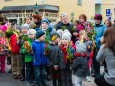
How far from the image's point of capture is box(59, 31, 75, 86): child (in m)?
8.51

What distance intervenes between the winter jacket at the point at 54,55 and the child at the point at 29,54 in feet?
2.46

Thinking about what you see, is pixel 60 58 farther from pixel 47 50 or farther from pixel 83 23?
pixel 83 23

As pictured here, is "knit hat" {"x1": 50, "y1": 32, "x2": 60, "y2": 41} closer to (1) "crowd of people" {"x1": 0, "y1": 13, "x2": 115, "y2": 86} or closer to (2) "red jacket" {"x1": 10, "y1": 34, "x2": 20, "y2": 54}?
(1) "crowd of people" {"x1": 0, "y1": 13, "x2": 115, "y2": 86}

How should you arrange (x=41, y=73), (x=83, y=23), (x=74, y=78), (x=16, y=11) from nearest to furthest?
(x=74, y=78)
(x=41, y=73)
(x=83, y=23)
(x=16, y=11)

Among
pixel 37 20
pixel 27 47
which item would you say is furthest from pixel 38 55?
pixel 37 20

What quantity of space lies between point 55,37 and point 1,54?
278cm

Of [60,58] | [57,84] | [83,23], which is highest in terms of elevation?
[83,23]

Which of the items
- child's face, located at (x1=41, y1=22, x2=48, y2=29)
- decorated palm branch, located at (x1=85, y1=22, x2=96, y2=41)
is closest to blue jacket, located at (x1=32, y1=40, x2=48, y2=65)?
child's face, located at (x1=41, y1=22, x2=48, y2=29)

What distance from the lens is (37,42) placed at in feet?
30.7

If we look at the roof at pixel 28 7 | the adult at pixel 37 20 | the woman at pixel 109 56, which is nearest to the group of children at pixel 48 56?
the adult at pixel 37 20

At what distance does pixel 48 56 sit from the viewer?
9.11 metres

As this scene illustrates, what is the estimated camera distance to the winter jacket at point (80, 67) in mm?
8047

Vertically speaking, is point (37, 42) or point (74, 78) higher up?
point (37, 42)

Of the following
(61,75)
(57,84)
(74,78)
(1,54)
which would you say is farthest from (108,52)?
(1,54)
